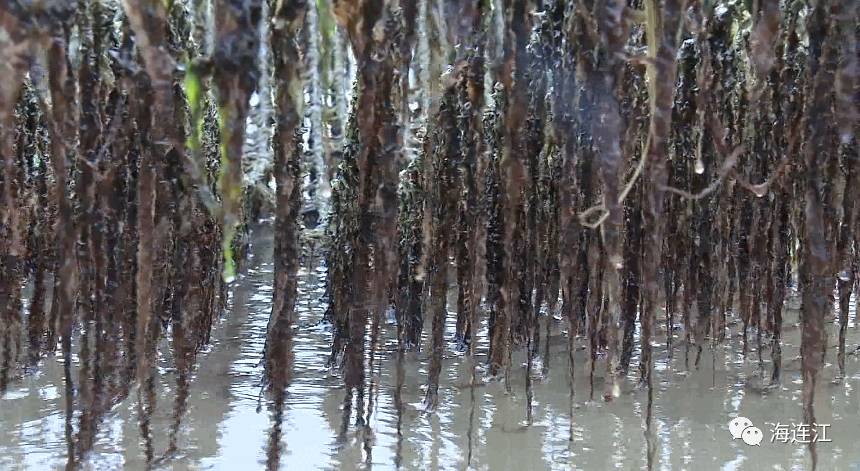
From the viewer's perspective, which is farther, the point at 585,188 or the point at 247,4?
the point at 585,188

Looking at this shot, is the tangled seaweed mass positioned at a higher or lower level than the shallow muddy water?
higher

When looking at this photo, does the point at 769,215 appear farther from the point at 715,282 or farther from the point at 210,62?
the point at 210,62

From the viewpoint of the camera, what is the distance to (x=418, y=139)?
2.92 meters

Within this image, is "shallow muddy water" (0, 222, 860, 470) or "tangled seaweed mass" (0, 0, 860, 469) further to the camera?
"shallow muddy water" (0, 222, 860, 470)

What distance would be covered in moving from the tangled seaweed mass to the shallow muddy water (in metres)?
0.20

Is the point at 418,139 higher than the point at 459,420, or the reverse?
the point at 418,139

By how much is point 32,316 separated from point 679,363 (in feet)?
9.81

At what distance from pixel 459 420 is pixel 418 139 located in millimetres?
1106

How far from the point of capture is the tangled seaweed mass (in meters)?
1.27

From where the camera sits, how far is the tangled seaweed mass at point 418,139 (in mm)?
1272

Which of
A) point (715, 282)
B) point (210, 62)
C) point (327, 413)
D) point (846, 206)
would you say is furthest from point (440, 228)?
point (210, 62)

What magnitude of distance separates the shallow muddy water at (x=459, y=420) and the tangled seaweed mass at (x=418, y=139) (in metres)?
0.20

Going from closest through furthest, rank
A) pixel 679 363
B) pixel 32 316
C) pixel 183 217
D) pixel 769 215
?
pixel 183 217 < pixel 769 215 < pixel 32 316 < pixel 679 363

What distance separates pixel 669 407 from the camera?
10.3ft
